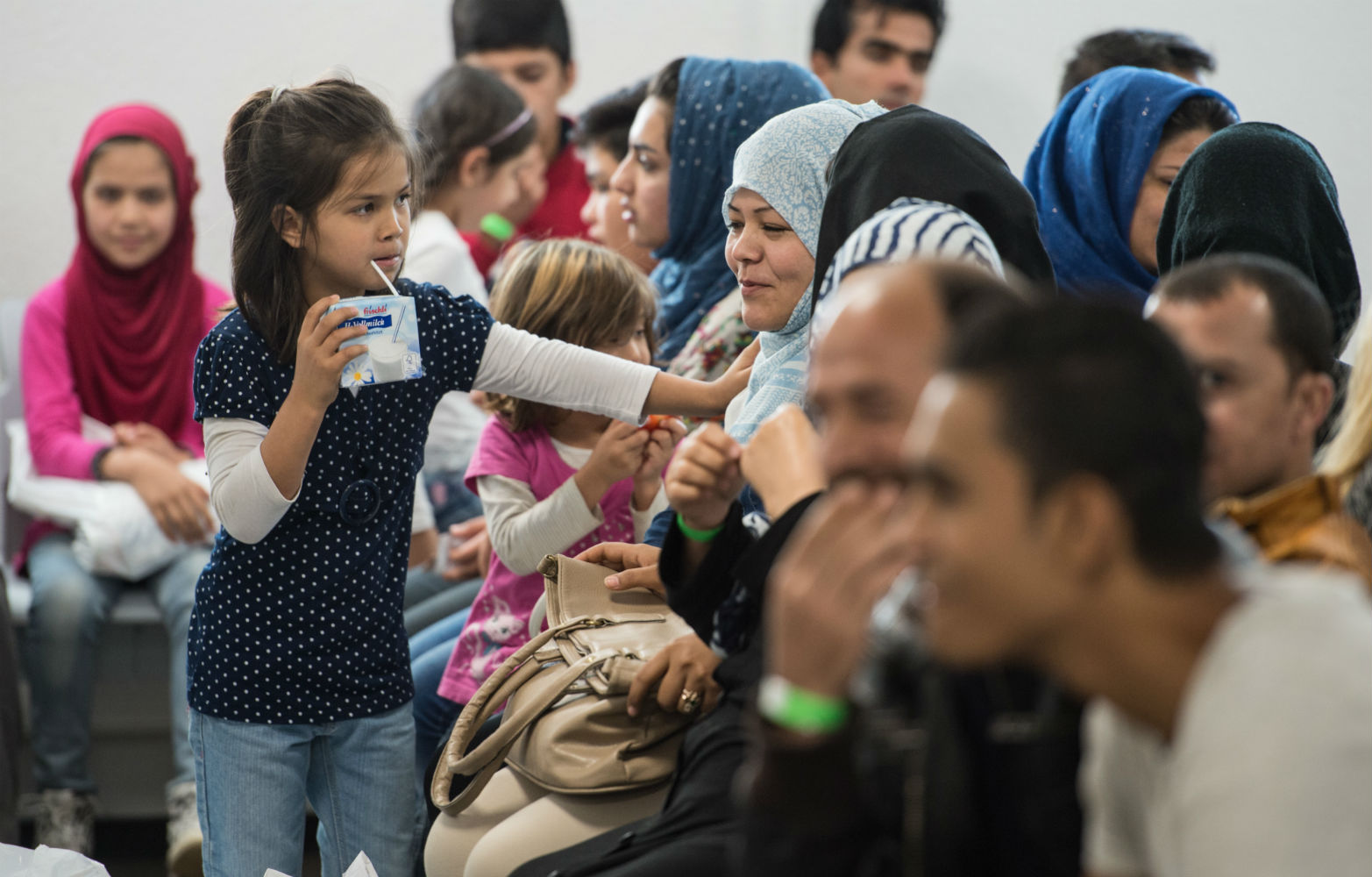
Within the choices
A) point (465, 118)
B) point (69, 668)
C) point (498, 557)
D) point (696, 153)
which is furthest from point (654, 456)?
point (465, 118)

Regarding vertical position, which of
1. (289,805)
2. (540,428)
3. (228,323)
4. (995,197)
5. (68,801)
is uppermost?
(995,197)

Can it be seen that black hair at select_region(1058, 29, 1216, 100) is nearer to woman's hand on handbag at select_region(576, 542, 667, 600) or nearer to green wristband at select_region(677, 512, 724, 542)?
woman's hand on handbag at select_region(576, 542, 667, 600)

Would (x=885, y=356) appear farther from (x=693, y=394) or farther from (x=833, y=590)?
(x=693, y=394)

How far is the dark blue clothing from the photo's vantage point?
1944 mm

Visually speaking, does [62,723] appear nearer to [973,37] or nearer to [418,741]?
[418,741]

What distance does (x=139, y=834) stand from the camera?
136 inches

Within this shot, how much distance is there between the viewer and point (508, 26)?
4.49m

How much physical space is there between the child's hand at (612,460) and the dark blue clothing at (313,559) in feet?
1.05

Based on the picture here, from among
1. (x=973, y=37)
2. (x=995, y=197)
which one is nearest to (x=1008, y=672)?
(x=995, y=197)

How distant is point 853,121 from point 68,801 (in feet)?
7.65

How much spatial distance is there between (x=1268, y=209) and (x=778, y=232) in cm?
74

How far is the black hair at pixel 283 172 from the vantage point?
6.35 ft

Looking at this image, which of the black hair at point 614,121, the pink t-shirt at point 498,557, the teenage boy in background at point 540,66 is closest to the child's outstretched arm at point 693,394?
the pink t-shirt at point 498,557

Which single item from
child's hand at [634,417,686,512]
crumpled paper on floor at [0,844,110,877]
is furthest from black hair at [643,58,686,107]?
crumpled paper on floor at [0,844,110,877]
